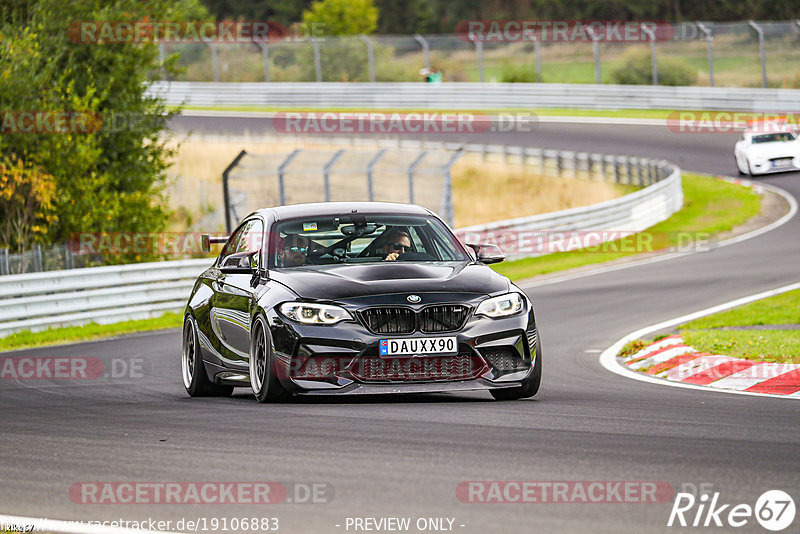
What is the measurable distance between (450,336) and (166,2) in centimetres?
2169

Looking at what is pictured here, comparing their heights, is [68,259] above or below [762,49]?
below

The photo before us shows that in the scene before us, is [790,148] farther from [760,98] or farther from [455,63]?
[455,63]

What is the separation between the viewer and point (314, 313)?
8.61 m

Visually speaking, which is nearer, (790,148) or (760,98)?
(790,148)

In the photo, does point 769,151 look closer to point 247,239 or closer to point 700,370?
point 700,370

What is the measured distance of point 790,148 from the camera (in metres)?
32.7

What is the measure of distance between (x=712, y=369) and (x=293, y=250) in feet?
13.2

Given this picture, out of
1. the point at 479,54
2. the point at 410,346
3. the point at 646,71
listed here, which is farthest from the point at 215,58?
the point at 410,346

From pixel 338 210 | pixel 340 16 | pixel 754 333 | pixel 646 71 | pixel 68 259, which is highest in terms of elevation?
pixel 340 16

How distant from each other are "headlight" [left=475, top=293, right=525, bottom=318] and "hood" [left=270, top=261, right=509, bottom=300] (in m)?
0.07

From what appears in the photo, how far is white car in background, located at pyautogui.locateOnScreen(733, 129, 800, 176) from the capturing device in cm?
3278

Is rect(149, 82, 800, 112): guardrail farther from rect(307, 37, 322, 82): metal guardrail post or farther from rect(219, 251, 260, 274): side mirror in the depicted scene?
rect(219, 251, 260, 274): side mirror

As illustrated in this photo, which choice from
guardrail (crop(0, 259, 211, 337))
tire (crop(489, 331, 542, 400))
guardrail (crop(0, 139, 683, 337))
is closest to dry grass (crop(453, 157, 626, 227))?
guardrail (crop(0, 139, 683, 337))

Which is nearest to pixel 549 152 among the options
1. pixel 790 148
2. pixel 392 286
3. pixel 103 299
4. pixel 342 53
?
pixel 790 148
